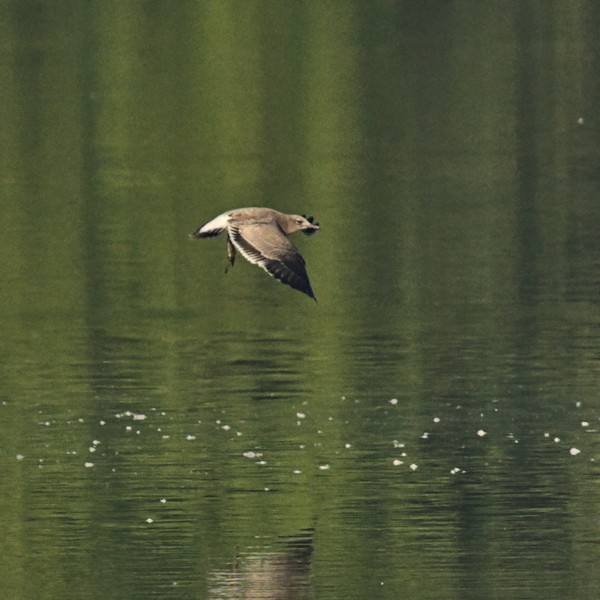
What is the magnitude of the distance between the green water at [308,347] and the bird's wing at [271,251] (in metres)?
1.70

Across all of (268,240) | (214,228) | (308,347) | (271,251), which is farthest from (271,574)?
(308,347)

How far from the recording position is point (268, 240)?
19500 mm

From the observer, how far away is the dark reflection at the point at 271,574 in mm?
16031

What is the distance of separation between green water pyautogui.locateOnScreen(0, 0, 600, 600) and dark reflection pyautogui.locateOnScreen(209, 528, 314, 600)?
32 millimetres

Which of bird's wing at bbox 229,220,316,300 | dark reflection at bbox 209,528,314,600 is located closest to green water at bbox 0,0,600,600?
dark reflection at bbox 209,528,314,600

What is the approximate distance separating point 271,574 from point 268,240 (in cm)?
378

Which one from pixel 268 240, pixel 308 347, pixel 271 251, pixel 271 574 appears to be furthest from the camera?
pixel 308 347

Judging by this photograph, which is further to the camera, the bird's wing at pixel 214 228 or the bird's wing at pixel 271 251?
the bird's wing at pixel 214 228

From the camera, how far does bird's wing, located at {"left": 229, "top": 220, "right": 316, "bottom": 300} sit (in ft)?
62.7

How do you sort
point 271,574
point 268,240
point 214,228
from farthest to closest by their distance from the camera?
point 214,228
point 268,240
point 271,574

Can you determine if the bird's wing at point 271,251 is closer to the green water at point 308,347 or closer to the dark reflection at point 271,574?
the green water at point 308,347

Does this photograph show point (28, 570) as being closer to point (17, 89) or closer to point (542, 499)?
point (542, 499)

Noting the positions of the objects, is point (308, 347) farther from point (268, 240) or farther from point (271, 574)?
point (271, 574)

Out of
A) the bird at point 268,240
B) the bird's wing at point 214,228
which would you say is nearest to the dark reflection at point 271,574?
the bird at point 268,240
